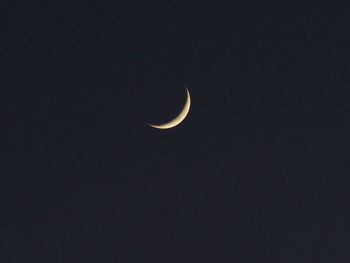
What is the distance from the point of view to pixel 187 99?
2494 cm

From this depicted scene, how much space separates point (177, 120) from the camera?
23.5m

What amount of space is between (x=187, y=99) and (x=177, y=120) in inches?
67.4

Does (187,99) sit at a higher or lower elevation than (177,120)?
higher
